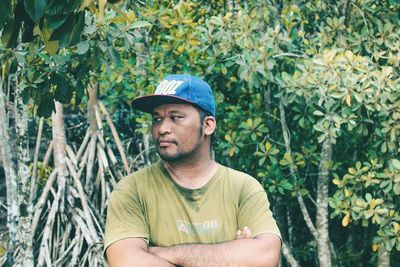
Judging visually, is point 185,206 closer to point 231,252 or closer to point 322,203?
point 231,252

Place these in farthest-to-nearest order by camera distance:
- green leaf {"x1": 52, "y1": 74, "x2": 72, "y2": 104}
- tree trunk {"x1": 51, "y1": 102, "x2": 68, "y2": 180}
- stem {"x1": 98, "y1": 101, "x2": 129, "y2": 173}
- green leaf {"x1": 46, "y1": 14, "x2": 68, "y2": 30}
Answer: stem {"x1": 98, "y1": 101, "x2": 129, "y2": 173} → tree trunk {"x1": 51, "y1": 102, "x2": 68, "y2": 180} → green leaf {"x1": 52, "y1": 74, "x2": 72, "y2": 104} → green leaf {"x1": 46, "y1": 14, "x2": 68, "y2": 30}

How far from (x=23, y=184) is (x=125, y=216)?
2.47m

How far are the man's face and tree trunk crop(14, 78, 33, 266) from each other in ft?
6.93

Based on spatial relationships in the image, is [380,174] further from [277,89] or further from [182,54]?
[182,54]

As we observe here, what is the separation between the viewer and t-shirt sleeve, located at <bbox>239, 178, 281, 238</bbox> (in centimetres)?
368

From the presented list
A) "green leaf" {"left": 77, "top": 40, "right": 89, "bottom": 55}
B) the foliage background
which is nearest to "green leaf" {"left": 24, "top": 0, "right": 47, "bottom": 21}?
"green leaf" {"left": 77, "top": 40, "right": 89, "bottom": 55}

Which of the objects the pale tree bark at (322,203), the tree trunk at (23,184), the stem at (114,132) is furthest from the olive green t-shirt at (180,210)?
the stem at (114,132)

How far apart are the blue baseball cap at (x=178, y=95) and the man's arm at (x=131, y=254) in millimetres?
646

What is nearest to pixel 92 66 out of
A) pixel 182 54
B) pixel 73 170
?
pixel 182 54

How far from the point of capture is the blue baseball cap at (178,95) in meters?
3.71

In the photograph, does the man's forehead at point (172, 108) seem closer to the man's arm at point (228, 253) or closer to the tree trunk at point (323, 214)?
the man's arm at point (228, 253)

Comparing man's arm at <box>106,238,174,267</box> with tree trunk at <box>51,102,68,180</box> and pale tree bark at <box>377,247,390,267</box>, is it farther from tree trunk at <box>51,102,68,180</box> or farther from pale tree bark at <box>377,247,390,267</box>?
tree trunk at <box>51,102,68,180</box>

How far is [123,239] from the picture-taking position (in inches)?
138

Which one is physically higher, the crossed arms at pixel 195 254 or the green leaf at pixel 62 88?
the green leaf at pixel 62 88
